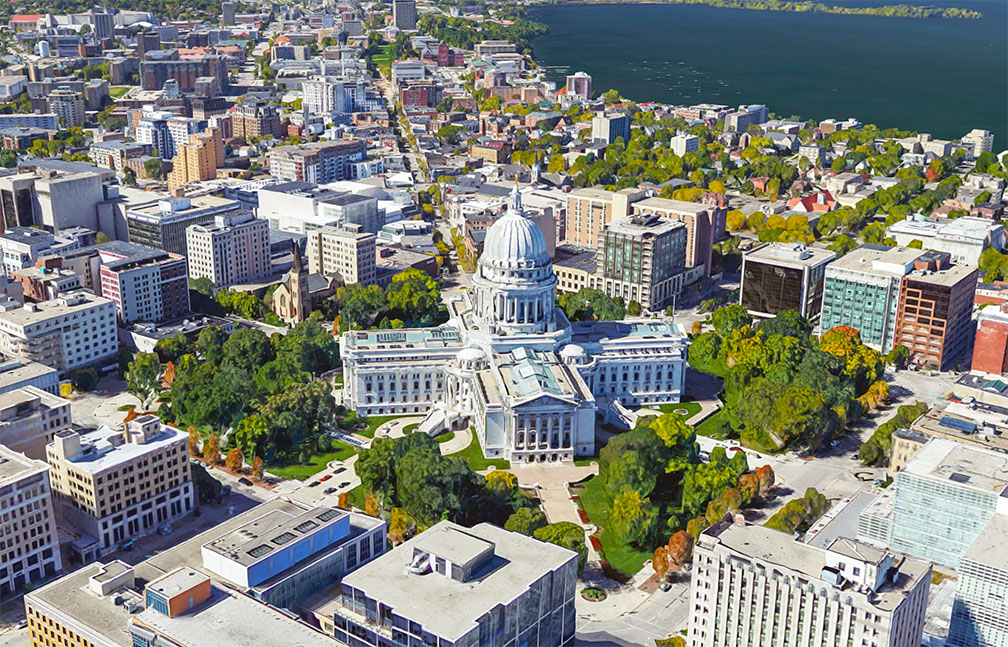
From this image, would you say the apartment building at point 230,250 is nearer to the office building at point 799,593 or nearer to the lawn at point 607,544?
the lawn at point 607,544

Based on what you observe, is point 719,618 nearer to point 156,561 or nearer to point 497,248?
point 156,561

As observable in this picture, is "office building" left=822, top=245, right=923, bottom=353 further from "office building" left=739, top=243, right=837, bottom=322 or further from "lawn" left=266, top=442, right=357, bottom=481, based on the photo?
"lawn" left=266, top=442, right=357, bottom=481

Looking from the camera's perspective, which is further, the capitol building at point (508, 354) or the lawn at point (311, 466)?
the capitol building at point (508, 354)

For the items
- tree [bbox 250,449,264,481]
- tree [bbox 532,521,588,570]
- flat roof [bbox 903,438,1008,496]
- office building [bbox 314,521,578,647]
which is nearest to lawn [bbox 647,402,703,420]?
flat roof [bbox 903,438,1008,496]

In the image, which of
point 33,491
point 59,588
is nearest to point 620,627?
point 59,588

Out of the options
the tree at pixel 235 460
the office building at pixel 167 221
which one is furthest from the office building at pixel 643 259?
the tree at pixel 235 460

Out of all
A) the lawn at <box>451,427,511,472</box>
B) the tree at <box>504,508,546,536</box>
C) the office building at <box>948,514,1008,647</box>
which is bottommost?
the lawn at <box>451,427,511,472</box>
